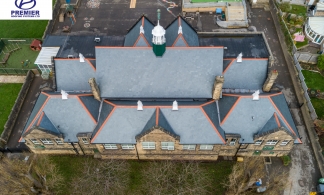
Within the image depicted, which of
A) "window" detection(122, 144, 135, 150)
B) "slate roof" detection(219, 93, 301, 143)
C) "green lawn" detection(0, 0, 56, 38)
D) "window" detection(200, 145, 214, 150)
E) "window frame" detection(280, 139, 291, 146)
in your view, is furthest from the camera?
"green lawn" detection(0, 0, 56, 38)

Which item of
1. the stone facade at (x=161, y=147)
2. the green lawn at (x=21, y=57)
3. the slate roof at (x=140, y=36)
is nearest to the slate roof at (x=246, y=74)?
the stone facade at (x=161, y=147)

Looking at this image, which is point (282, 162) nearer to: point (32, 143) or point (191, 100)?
point (191, 100)

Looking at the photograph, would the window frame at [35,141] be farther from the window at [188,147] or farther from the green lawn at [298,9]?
the green lawn at [298,9]

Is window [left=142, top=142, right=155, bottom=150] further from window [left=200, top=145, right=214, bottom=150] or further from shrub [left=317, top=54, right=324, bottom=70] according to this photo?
shrub [left=317, top=54, right=324, bottom=70]

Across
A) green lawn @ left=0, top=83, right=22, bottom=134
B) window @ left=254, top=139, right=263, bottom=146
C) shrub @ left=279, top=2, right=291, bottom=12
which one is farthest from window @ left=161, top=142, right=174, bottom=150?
shrub @ left=279, top=2, right=291, bottom=12

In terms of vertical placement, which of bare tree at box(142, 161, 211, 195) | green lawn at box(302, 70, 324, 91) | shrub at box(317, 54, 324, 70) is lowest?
bare tree at box(142, 161, 211, 195)

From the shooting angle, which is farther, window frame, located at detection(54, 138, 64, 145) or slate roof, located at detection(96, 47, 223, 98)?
window frame, located at detection(54, 138, 64, 145)

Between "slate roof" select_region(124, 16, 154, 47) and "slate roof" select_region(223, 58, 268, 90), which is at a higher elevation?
"slate roof" select_region(124, 16, 154, 47)
